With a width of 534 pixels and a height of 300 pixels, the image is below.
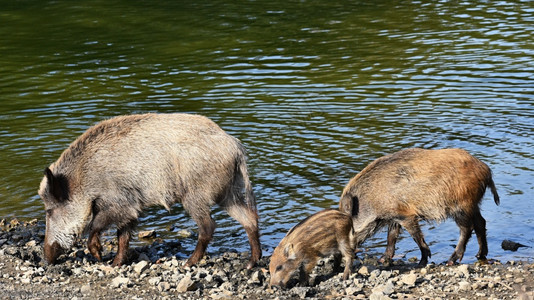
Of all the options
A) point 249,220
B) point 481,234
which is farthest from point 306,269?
point 481,234

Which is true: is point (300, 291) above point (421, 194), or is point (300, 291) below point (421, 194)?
below

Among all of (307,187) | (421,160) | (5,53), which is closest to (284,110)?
(307,187)

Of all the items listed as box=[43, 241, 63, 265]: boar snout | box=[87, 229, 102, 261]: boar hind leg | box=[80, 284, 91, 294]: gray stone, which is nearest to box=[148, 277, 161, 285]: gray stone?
box=[80, 284, 91, 294]: gray stone

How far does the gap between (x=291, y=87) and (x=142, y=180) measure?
6.65 metres

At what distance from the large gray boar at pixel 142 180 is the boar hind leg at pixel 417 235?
1.35m

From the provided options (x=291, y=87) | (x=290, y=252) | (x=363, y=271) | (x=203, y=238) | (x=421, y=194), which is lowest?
(x=291, y=87)

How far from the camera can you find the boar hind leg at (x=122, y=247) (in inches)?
334

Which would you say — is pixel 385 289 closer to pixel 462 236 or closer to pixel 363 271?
pixel 363 271

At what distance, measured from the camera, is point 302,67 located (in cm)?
1591

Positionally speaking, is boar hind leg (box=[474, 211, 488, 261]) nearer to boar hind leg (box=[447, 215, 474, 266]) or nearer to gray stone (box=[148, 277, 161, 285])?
boar hind leg (box=[447, 215, 474, 266])

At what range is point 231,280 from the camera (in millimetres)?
7828

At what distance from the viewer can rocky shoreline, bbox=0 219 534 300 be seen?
23.9ft

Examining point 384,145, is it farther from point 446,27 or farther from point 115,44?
point 115,44

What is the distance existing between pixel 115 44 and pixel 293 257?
11.9 m
